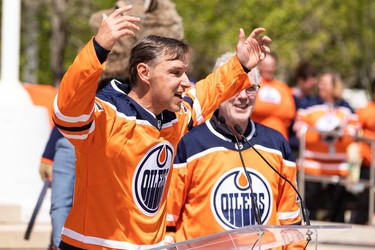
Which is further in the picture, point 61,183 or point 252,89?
point 61,183

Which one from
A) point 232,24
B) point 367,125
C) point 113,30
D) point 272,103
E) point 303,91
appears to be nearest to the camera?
point 113,30

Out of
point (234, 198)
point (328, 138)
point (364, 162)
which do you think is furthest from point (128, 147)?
point (364, 162)

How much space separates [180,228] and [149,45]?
1.39 meters

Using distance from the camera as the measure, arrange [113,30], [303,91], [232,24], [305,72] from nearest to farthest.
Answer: [113,30], [303,91], [305,72], [232,24]

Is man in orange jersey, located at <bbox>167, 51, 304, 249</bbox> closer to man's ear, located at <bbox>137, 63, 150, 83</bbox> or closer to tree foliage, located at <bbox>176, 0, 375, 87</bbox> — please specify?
man's ear, located at <bbox>137, 63, 150, 83</bbox>

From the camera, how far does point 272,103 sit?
11.9m

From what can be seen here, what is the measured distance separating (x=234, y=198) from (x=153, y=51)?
4.07 feet

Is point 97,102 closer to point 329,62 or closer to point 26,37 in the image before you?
point 26,37

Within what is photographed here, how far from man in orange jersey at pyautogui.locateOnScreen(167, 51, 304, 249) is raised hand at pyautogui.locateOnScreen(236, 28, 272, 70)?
0.46 m

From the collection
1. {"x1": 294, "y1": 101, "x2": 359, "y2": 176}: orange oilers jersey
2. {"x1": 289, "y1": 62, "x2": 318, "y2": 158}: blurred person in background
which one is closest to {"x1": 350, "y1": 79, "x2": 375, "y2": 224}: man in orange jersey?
{"x1": 294, "y1": 101, "x2": 359, "y2": 176}: orange oilers jersey

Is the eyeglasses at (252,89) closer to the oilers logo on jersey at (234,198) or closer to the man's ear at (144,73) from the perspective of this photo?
the oilers logo on jersey at (234,198)

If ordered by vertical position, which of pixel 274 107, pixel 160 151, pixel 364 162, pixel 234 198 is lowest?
pixel 364 162

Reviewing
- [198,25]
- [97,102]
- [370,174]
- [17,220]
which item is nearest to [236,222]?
[97,102]

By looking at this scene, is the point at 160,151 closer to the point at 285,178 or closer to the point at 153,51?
the point at 153,51
